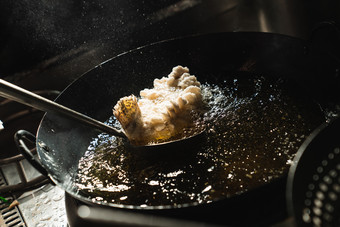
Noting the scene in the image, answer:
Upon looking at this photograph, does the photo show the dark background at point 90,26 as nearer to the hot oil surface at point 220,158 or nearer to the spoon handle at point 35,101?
the hot oil surface at point 220,158

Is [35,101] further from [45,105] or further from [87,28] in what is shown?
[87,28]

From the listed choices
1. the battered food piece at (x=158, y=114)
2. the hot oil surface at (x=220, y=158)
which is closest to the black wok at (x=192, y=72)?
the hot oil surface at (x=220, y=158)

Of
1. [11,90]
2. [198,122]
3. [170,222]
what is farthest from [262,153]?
[11,90]

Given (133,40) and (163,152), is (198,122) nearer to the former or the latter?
(163,152)

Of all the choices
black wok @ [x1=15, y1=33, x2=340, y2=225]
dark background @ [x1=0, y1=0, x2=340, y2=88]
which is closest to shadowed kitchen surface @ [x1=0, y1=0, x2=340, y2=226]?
dark background @ [x1=0, y1=0, x2=340, y2=88]

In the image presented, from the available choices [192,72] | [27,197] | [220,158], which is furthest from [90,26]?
[220,158]
